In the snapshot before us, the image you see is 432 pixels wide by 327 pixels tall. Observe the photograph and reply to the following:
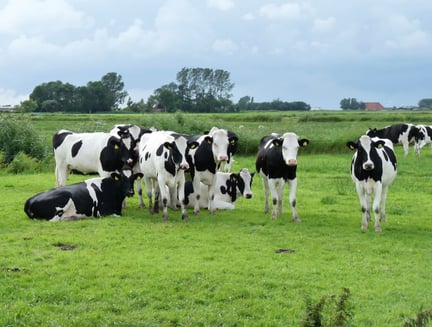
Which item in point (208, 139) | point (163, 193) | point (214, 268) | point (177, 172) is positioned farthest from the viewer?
point (208, 139)

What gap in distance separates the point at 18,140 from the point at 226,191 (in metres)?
14.2

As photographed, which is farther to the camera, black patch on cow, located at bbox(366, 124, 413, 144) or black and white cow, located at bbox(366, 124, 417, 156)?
black patch on cow, located at bbox(366, 124, 413, 144)

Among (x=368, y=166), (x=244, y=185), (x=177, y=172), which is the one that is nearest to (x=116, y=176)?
(x=177, y=172)

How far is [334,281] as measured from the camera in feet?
28.9

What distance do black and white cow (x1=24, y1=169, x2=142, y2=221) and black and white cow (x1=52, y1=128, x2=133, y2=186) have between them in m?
0.90

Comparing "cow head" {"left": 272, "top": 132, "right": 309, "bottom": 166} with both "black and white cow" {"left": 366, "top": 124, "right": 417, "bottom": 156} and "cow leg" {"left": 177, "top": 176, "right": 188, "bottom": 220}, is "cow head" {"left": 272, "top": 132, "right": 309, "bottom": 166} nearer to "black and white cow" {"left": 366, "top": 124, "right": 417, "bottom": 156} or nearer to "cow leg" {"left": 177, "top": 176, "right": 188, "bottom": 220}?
"cow leg" {"left": 177, "top": 176, "right": 188, "bottom": 220}

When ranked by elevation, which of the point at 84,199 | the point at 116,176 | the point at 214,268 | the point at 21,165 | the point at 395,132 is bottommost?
the point at 21,165

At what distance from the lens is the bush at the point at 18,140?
88.4 feet

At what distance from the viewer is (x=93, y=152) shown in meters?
15.8

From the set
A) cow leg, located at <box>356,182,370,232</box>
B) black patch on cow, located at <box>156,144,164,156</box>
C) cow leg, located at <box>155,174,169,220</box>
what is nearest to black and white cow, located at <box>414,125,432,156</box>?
cow leg, located at <box>356,182,370,232</box>

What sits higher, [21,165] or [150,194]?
[150,194]

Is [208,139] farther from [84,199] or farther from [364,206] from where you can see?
[364,206]

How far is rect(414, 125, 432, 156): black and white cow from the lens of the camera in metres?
34.5

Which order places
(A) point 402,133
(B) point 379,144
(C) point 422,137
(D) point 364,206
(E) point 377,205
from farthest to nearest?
(A) point 402,133 < (C) point 422,137 < (B) point 379,144 < (D) point 364,206 < (E) point 377,205
